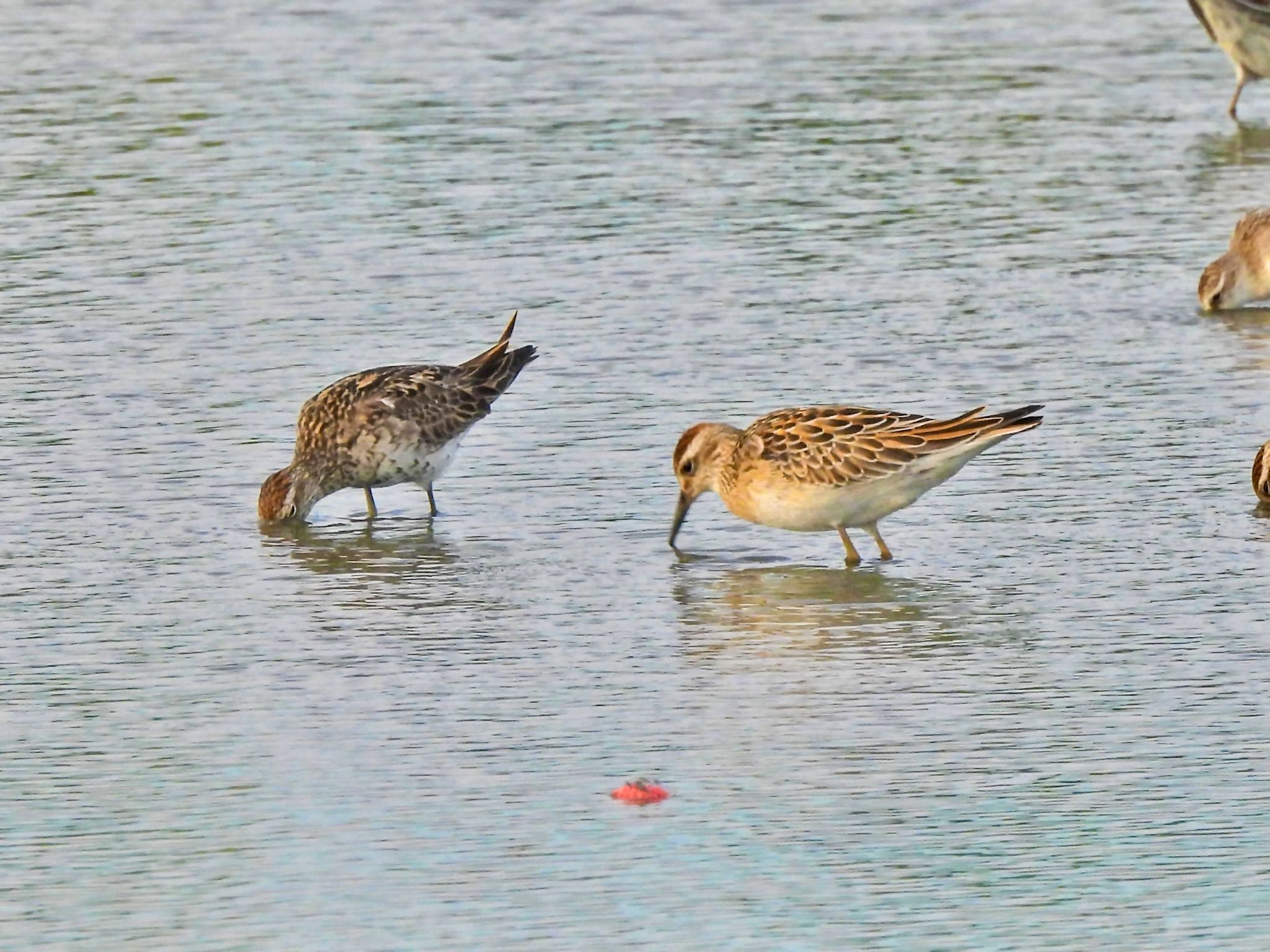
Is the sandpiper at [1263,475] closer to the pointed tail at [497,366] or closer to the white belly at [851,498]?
the white belly at [851,498]

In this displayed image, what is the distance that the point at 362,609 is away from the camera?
1049 cm

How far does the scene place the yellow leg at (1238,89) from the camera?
20156mm

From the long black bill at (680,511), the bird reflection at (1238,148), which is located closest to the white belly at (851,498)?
the long black bill at (680,511)

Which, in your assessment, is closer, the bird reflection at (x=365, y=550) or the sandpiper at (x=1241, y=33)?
the bird reflection at (x=365, y=550)

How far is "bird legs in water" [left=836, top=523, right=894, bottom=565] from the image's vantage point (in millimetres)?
11188

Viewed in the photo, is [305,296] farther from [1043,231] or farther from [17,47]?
[17,47]

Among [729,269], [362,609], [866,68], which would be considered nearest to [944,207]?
[729,269]

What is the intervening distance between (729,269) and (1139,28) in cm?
842

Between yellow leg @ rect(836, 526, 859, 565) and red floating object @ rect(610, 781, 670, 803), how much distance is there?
3.07m

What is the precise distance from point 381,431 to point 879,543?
2.35m

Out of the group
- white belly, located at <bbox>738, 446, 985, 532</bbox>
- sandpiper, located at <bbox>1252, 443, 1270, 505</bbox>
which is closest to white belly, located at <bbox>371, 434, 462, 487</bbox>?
white belly, located at <bbox>738, 446, 985, 532</bbox>

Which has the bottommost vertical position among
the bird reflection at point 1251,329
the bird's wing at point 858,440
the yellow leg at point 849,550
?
the bird reflection at point 1251,329

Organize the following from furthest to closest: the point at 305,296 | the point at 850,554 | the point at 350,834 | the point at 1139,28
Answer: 1. the point at 1139,28
2. the point at 305,296
3. the point at 850,554
4. the point at 350,834

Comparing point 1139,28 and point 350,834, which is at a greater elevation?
point 350,834
